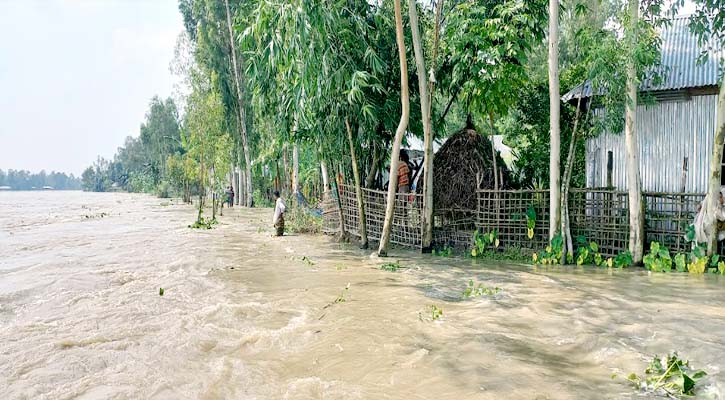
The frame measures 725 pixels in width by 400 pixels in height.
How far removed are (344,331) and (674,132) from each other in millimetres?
8525

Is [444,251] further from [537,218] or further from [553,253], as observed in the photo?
[553,253]

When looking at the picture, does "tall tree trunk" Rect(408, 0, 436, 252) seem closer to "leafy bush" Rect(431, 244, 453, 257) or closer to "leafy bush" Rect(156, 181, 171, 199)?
"leafy bush" Rect(431, 244, 453, 257)

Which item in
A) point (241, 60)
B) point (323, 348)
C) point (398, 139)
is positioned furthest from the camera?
point (241, 60)

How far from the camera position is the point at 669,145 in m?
10.1

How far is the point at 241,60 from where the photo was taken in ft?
90.7

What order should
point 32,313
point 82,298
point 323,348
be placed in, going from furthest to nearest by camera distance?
point 82,298
point 32,313
point 323,348

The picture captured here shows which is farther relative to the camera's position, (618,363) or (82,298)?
(82,298)

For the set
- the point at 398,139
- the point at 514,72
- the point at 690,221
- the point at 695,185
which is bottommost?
the point at 690,221

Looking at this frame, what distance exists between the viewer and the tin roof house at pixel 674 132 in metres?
9.77

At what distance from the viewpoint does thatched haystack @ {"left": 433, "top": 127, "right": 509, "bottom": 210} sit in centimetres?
1175

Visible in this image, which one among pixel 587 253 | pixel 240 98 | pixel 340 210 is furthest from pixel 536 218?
pixel 240 98

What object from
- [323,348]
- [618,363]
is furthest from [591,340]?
[323,348]

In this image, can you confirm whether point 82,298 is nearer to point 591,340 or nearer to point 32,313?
point 32,313

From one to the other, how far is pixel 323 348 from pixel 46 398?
2.41 m
